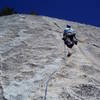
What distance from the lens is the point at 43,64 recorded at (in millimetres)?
12406

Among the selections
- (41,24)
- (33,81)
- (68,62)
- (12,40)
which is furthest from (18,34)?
(33,81)

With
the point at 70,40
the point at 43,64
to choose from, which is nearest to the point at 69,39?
the point at 70,40

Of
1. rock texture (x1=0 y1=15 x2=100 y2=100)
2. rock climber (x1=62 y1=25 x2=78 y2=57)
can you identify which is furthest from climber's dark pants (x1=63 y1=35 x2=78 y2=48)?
rock texture (x1=0 y1=15 x2=100 y2=100)

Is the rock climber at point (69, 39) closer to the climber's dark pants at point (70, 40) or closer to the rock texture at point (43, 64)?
the climber's dark pants at point (70, 40)

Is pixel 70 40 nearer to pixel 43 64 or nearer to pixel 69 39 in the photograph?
pixel 69 39

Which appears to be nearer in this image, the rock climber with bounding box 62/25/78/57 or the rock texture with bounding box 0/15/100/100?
the rock texture with bounding box 0/15/100/100

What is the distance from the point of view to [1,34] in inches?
595

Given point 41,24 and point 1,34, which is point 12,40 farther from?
point 41,24

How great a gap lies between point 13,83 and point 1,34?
4.48 m

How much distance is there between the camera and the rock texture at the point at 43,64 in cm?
1082

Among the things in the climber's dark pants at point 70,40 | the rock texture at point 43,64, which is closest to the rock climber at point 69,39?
the climber's dark pants at point 70,40

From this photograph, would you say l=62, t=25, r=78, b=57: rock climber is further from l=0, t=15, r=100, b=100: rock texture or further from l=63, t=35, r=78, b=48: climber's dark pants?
l=0, t=15, r=100, b=100: rock texture

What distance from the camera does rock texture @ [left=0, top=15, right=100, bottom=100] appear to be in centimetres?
1082

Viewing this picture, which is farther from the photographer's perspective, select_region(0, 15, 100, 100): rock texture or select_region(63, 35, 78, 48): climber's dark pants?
select_region(63, 35, 78, 48): climber's dark pants
